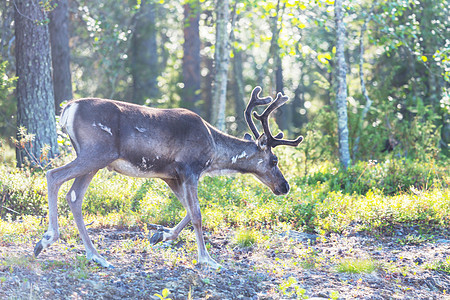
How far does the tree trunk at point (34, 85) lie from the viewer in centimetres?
1095

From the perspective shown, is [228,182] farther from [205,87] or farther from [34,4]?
[205,87]

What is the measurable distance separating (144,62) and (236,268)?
54.3 ft

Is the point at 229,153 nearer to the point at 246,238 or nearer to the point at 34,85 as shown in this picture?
the point at 246,238

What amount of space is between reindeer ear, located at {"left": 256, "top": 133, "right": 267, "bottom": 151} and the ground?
130 centimetres

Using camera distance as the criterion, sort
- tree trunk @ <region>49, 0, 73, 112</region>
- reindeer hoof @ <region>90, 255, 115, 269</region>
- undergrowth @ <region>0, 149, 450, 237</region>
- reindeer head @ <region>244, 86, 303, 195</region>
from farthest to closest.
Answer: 1. tree trunk @ <region>49, 0, 73, 112</region>
2. undergrowth @ <region>0, 149, 450, 237</region>
3. reindeer head @ <region>244, 86, 303, 195</region>
4. reindeer hoof @ <region>90, 255, 115, 269</region>

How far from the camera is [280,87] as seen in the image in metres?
23.7

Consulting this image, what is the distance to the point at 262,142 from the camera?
7.88 m

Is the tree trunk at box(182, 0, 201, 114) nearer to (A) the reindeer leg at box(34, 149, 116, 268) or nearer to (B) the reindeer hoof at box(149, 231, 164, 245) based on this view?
(B) the reindeer hoof at box(149, 231, 164, 245)

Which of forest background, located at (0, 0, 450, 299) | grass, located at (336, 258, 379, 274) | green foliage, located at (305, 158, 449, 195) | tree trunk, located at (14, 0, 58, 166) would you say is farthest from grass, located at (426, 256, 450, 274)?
tree trunk, located at (14, 0, 58, 166)

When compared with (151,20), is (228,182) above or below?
below

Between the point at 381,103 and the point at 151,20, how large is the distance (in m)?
10.7

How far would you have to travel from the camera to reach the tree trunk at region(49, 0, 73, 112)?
14.3 meters

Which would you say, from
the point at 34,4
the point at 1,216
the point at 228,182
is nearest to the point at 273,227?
the point at 228,182

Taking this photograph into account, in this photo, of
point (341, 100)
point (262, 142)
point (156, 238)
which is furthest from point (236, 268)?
point (341, 100)
